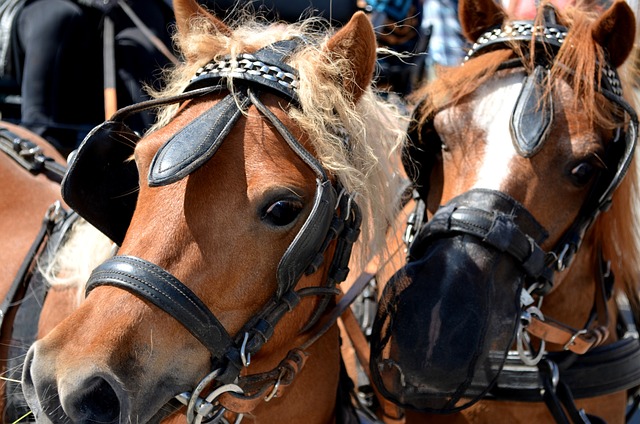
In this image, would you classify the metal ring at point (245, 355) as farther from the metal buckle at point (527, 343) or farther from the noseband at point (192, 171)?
the metal buckle at point (527, 343)

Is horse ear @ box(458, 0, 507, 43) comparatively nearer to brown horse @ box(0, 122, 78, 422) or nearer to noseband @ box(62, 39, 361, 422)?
noseband @ box(62, 39, 361, 422)

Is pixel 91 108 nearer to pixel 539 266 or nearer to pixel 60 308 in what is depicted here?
pixel 60 308

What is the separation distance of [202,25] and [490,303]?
1.05 metres

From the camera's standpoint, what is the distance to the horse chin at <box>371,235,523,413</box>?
1.85 meters

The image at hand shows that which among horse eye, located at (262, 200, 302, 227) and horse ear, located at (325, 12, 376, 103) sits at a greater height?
horse ear, located at (325, 12, 376, 103)

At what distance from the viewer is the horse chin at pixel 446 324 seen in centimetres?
185

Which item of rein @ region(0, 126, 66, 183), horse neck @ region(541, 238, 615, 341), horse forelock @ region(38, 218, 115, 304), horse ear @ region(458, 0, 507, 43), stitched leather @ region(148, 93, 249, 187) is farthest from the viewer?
rein @ region(0, 126, 66, 183)

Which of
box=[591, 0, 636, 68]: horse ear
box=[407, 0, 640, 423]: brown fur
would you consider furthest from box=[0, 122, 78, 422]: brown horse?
box=[591, 0, 636, 68]: horse ear

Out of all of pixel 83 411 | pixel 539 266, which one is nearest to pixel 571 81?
pixel 539 266

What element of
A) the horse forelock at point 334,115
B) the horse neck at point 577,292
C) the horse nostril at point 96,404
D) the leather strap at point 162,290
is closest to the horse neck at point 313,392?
the horse forelock at point 334,115

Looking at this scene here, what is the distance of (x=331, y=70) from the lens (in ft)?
5.41

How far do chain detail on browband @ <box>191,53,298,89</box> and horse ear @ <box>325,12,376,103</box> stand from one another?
0.13 m

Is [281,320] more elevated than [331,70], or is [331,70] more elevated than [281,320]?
[331,70]

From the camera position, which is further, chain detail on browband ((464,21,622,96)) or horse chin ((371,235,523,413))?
chain detail on browband ((464,21,622,96))
